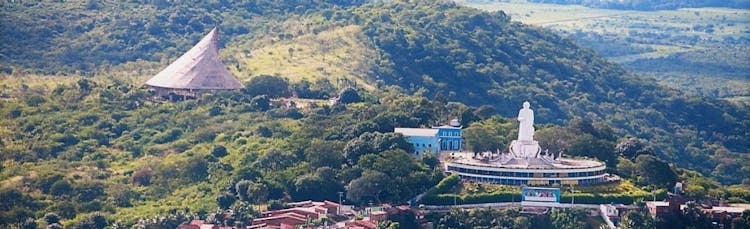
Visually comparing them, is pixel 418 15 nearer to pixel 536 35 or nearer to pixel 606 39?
pixel 536 35

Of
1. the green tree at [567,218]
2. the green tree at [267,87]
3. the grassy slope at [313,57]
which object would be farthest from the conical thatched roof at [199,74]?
the green tree at [567,218]

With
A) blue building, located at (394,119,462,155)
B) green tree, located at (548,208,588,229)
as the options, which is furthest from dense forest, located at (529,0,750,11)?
green tree, located at (548,208,588,229)

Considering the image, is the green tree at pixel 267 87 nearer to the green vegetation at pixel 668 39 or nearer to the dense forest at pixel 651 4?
the green vegetation at pixel 668 39

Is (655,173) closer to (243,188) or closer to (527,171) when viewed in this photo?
(527,171)

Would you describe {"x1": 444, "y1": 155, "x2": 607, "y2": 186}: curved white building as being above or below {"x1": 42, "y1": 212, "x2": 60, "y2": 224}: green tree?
above

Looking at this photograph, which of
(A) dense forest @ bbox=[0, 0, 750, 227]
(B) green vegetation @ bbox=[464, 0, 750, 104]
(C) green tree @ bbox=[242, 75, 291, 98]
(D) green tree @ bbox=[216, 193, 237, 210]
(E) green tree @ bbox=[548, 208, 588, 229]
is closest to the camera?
(E) green tree @ bbox=[548, 208, 588, 229]

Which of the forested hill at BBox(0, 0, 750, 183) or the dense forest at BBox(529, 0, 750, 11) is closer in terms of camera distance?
the forested hill at BBox(0, 0, 750, 183)

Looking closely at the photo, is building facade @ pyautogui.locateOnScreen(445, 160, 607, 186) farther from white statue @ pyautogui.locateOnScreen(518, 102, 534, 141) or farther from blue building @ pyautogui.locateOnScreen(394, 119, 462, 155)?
blue building @ pyautogui.locateOnScreen(394, 119, 462, 155)
